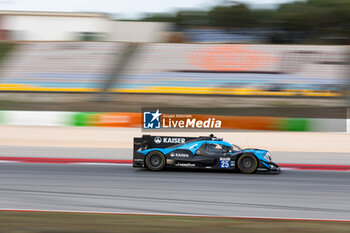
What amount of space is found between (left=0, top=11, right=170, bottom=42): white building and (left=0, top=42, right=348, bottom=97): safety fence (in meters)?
5.23

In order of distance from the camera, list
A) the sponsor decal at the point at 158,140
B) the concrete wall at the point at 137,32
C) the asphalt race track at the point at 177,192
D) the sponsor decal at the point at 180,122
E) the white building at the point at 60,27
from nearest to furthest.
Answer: the asphalt race track at the point at 177,192, the sponsor decal at the point at 158,140, the sponsor decal at the point at 180,122, the white building at the point at 60,27, the concrete wall at the point at 137,32

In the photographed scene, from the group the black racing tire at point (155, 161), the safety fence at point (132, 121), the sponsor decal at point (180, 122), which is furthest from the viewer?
the sponsor decal at point (180, 122)

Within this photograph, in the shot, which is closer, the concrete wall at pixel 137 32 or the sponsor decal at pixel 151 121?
the sponsor decal at pixel 151 121

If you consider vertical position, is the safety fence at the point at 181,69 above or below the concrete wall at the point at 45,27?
below

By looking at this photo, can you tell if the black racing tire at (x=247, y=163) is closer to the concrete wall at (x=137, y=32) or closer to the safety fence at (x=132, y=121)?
the safety fence at (x=132, y=121)

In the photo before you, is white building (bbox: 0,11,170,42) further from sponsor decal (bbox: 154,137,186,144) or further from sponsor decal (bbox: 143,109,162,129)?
sponsor decal (bbox: 154,137,186,144)

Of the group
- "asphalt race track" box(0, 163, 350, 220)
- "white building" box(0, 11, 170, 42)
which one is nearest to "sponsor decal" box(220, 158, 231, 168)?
"asphalt race track" box(0, 163, 350, 220)

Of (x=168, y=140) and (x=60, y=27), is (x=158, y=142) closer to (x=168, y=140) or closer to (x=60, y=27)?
(x=168, y=140)

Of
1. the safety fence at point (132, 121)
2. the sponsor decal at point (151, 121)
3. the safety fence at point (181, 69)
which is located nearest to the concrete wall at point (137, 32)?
the safety fence at point (181, 69)

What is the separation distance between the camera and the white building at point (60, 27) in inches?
1683

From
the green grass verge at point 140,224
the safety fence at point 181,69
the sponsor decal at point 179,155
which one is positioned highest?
the safety fence at point 181,69

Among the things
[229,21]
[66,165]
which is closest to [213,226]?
[66,165]

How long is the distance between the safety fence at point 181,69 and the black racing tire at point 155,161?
17.6 metres

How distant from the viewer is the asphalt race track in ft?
24.6
